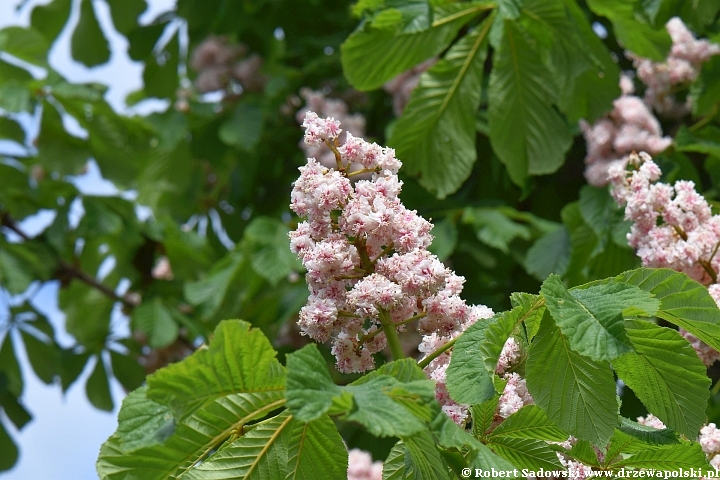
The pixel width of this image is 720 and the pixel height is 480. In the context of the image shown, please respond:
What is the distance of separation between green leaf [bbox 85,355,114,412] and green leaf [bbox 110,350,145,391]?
3.2 inches

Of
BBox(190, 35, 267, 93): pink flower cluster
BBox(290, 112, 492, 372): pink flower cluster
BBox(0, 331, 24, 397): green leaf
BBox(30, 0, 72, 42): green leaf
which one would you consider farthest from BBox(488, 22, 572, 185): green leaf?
BBox(0, 331, 24, 397): green leaf

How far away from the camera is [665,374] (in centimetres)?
131

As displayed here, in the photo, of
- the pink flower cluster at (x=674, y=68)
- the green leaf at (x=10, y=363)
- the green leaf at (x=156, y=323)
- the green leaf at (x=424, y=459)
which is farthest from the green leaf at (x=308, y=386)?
the green leaf at (x=10, y=363)

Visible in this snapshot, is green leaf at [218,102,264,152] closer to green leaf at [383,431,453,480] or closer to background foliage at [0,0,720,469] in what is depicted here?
background foliage at [0,0,720,469]

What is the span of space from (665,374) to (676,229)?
0.71 meters

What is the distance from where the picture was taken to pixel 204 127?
14.1 feet

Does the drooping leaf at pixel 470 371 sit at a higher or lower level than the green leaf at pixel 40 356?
higher

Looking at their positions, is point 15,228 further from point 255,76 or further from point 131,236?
point 255,76

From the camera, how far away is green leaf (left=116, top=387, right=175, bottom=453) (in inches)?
42.1

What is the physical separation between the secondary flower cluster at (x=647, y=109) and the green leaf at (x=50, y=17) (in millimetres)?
2702

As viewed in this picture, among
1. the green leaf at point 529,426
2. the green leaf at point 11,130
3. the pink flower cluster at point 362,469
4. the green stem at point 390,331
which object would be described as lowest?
the pink flower cluster at point 362,469

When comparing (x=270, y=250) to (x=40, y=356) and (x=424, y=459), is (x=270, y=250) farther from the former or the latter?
(x=424, y=459)

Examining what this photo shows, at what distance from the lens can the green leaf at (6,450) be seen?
15.4 ft

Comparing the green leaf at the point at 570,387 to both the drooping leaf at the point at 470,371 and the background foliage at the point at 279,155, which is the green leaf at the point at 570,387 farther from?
the background foliage at the point at 279,155
